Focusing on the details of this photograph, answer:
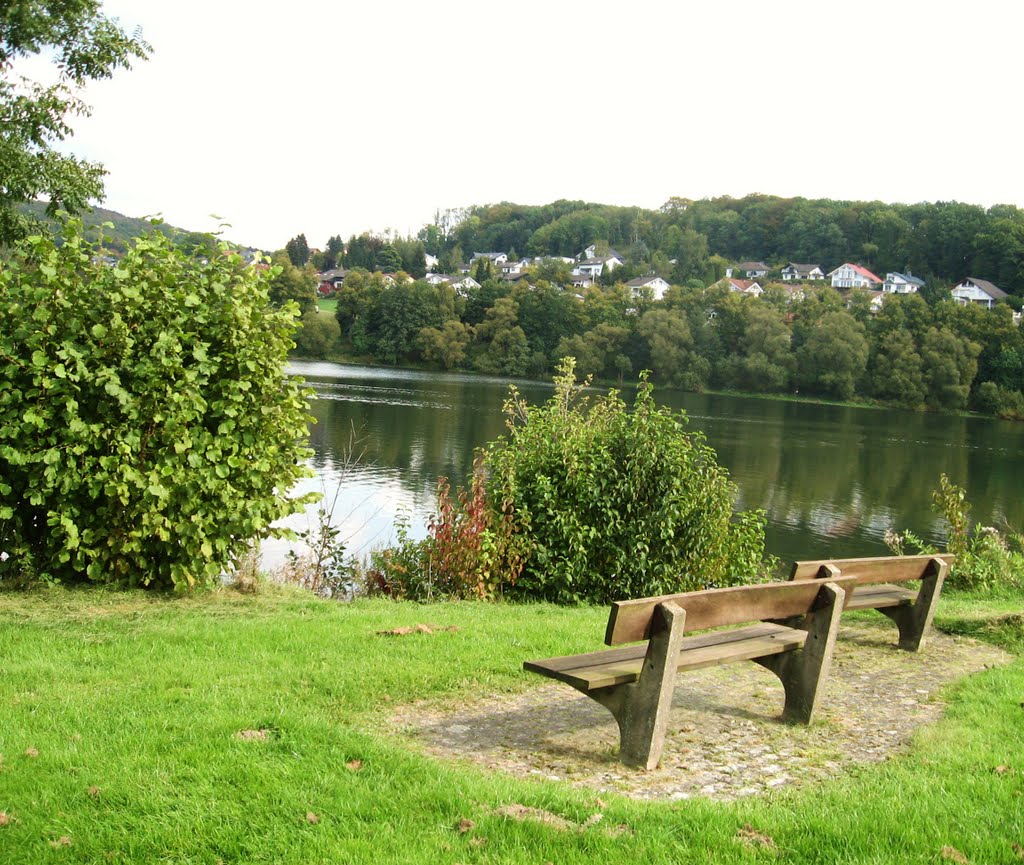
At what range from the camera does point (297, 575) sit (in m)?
12.4

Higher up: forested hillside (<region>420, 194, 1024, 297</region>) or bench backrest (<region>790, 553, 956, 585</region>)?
forested hillside (<region>420, 194, 1024, 297</region>)

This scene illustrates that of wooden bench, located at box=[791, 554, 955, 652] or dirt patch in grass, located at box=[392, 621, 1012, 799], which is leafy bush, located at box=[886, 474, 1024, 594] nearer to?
wooden bench, located at box=[791, 554, 955, 652]

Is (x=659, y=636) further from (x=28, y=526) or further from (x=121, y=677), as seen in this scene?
(x=28, y=526)

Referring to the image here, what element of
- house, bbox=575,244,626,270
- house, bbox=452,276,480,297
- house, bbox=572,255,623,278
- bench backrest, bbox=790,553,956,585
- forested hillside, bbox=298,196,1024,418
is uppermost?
house, bbox=575,244,626,270

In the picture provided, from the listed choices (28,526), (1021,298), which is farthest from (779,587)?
(1021,298)

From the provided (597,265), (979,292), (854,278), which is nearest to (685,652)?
(979,292)

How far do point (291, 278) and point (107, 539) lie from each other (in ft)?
310

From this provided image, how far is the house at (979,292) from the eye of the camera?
12269 centimetres

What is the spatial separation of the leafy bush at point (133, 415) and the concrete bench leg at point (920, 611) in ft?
18.6

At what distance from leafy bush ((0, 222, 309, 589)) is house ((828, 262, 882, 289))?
149 m

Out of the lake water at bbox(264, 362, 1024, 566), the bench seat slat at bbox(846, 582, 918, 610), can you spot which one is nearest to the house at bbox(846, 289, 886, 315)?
the lake water at bbox(264, 362, 1024, 566)

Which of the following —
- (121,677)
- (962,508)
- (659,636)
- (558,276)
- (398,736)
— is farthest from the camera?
(558,276)

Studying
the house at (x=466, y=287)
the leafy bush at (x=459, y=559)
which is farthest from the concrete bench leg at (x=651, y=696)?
the house at (x=466, y=287)

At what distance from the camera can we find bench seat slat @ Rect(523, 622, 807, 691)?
4.85 metres
